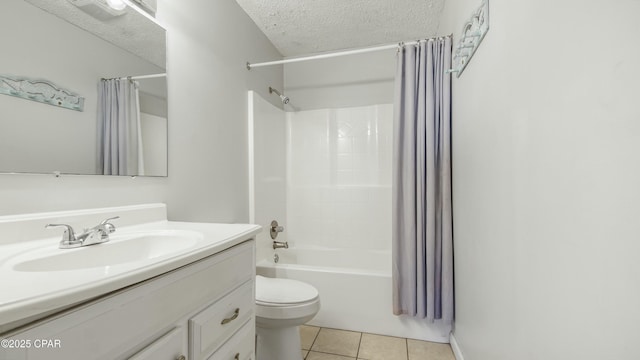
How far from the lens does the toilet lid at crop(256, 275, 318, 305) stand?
1409mm

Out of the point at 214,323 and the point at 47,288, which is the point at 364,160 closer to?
the point at 214,323

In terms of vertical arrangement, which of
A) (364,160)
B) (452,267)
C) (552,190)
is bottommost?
(452,267)

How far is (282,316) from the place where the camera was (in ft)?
4.48

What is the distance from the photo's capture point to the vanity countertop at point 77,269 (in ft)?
1.27

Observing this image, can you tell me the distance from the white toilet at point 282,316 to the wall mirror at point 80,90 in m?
0.85

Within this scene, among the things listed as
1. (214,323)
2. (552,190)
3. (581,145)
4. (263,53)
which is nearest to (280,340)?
(214,323)

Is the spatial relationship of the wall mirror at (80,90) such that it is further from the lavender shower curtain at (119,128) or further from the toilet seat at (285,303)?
the toilet seat at (285,303)

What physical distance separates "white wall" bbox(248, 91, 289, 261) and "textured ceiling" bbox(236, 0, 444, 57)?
604 mm

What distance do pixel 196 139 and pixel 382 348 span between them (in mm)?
1723

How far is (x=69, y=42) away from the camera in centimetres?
90

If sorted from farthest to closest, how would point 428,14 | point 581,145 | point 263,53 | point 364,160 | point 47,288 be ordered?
point 364,160
point 263,53
point 428,14
point 581,145
point 47,288

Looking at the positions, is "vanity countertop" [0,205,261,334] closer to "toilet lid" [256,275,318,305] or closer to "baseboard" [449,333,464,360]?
"toilet lid" [256,275,318,305]

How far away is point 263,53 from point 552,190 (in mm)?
2275

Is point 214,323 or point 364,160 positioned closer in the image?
point 214,323
